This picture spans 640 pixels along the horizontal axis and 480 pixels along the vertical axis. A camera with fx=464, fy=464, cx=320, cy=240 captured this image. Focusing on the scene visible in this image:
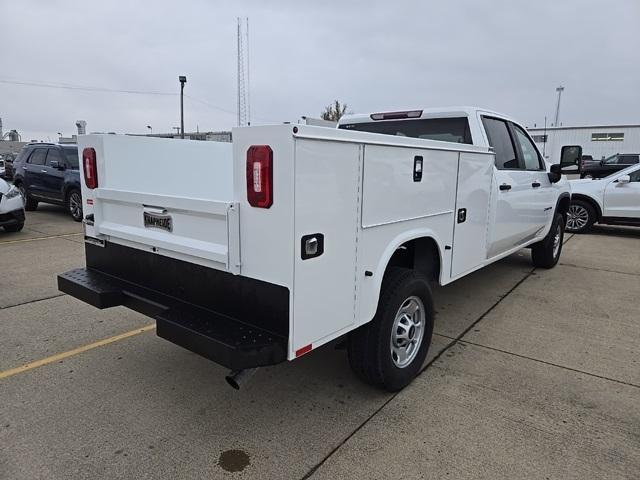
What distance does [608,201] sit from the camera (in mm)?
9984

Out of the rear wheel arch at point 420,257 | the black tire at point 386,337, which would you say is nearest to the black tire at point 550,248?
the rear wheel arch at point 420,257

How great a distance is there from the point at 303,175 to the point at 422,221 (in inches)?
51.9

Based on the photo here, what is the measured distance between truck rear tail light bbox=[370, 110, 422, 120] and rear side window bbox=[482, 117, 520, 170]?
637 mm

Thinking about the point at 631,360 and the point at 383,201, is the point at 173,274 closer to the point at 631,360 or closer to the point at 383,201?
the point at 383,201

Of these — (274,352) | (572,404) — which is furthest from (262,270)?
(572,404)

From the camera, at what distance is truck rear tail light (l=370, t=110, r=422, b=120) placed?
15.1ft

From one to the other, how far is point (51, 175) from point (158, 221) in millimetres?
9954

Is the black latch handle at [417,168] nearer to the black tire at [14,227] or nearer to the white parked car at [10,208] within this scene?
the white parked car at [10,208]

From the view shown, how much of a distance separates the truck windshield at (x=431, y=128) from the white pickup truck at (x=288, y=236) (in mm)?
29

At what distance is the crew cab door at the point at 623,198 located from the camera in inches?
383

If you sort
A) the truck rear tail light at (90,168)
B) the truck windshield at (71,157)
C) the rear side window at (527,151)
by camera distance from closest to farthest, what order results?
the truck rear tail light at (90,168)
the rear side window at (527,151)
the truck windshield at (71,157)

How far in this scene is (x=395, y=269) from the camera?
3156 millimetres

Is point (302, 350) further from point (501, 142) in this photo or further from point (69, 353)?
point (501, 142)

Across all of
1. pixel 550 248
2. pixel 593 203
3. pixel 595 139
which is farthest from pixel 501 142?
pixel 595 139
